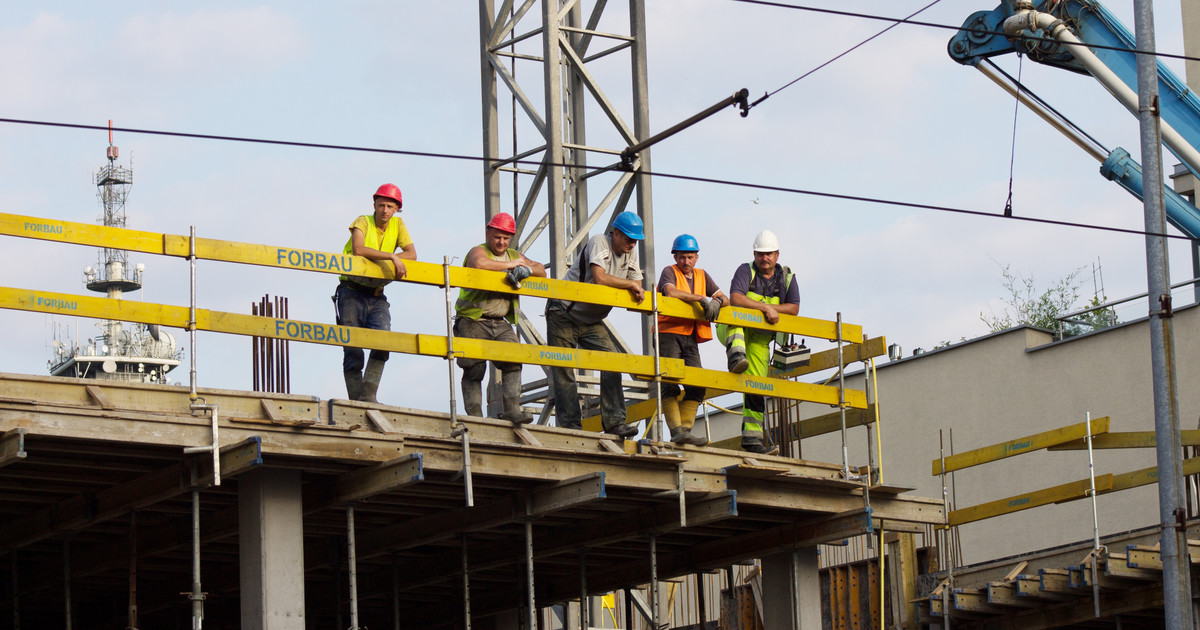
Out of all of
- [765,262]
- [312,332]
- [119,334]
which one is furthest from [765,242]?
[119,334]

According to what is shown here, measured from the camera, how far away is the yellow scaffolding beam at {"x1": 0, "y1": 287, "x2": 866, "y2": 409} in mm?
11344

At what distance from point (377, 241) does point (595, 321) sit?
229 cm

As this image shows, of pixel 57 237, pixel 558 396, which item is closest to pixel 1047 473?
pixel 558 396

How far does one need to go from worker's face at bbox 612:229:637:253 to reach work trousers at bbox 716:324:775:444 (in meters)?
1.24

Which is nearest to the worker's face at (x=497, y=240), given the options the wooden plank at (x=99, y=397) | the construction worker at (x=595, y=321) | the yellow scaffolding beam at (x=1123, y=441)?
the construction worker at (x=595, y=321)

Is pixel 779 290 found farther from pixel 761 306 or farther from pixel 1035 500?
pixel 1035 500

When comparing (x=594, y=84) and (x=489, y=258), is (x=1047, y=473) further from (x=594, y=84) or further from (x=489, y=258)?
(x=489, y=258)

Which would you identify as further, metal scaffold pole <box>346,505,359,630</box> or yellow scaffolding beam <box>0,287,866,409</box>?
metal scaffold pole <box>346,505,359,630</box>

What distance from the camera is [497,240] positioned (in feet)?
47.0

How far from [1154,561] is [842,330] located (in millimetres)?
4654

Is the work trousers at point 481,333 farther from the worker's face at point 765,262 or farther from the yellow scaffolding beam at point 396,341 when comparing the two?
the worker's face at point 765,262

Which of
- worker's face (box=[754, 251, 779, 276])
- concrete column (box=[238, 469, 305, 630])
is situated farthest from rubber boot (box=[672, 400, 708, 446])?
concrete column (box=[238, 469, 305, 630])

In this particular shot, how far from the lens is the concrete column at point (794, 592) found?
16.1 metres

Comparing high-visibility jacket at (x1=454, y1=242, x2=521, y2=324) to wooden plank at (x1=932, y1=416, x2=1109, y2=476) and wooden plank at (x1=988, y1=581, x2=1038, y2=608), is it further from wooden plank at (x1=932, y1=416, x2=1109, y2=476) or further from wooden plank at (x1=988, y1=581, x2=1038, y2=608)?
wooden plank at (x1=988, y1=581, x2=1038, y2=608)
